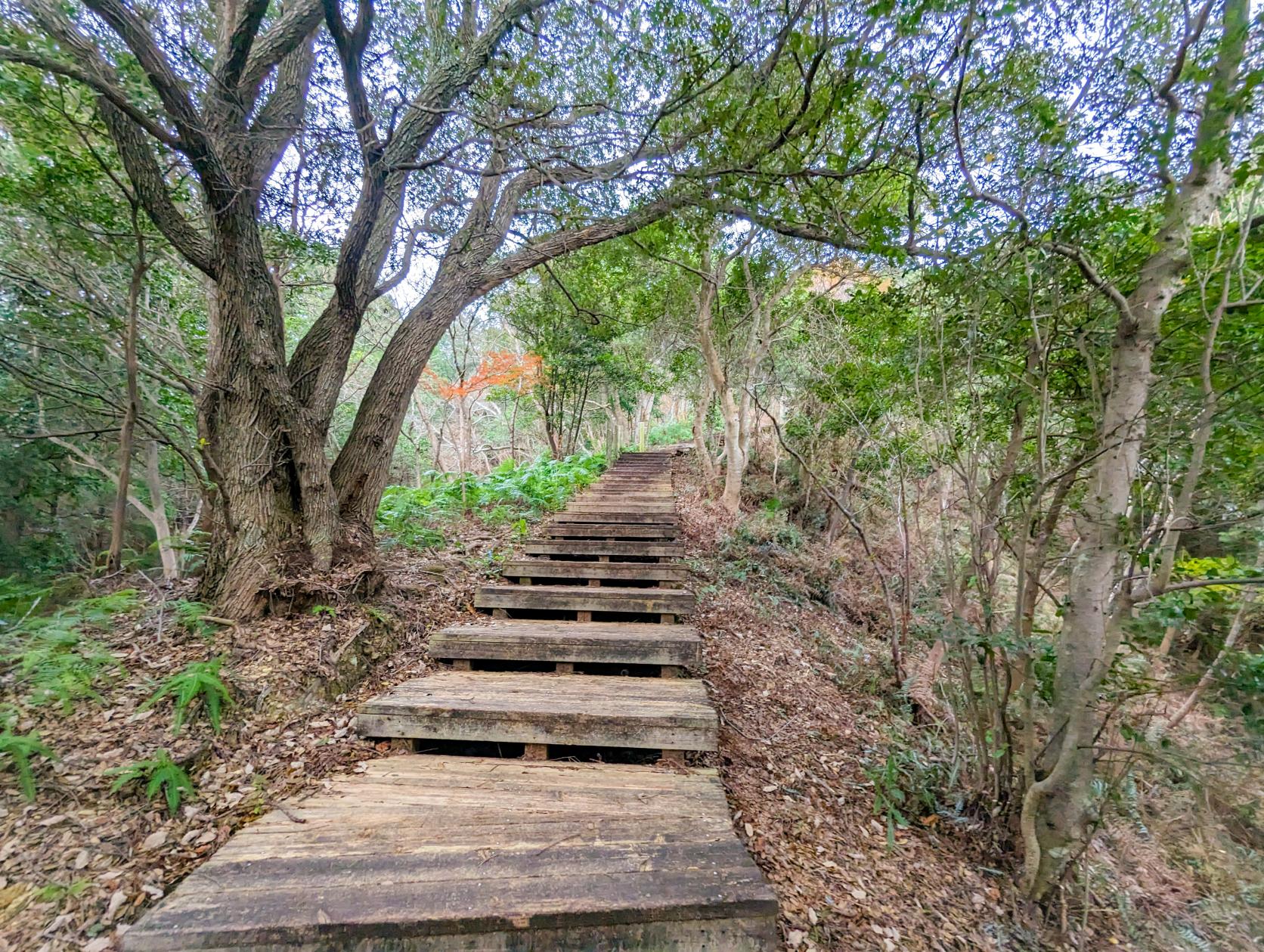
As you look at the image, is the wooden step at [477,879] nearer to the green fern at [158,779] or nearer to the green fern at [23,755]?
the green fern at [158,779]

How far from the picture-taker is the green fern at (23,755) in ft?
5.01

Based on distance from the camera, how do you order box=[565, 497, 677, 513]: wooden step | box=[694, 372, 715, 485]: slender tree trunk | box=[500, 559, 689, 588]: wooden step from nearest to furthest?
box=[500, 559, 689, 588]: wooden step → box=[565, 497, 677, 513]: wooden step → box=[694, 372, 715, 485]: slender tree trunk

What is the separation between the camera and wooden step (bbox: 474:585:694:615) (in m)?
3.20

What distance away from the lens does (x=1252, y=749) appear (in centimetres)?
175

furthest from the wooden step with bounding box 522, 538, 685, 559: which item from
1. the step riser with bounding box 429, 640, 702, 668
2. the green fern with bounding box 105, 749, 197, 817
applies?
the green fern with bounding box 105, 749, 197, 817

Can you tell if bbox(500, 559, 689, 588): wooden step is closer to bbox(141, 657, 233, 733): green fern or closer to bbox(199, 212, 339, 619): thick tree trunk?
bbox(199, 212, 339, 619): thick tree trunk

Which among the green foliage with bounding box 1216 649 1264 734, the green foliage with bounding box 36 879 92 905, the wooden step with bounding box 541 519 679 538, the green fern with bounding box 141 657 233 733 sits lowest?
the green foliage with bounding box 36 879 92 905

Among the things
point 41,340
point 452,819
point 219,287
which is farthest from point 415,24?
point 452,819

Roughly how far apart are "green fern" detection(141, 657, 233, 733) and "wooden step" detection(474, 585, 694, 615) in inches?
58.9

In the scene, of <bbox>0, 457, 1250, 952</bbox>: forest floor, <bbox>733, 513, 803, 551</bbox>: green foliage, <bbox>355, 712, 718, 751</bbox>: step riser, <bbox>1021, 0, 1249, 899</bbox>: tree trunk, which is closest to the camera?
<bbox>0, 457, 1250, 952</bbox>: forest floor

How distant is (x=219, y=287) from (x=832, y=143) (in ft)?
14.4

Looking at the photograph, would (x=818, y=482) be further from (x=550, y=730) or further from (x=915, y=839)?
(x=550, y=730)

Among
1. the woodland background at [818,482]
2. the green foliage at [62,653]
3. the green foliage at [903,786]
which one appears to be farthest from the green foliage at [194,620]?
the green foliage at [903,786]

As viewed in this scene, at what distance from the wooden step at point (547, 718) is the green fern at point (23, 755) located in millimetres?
954
